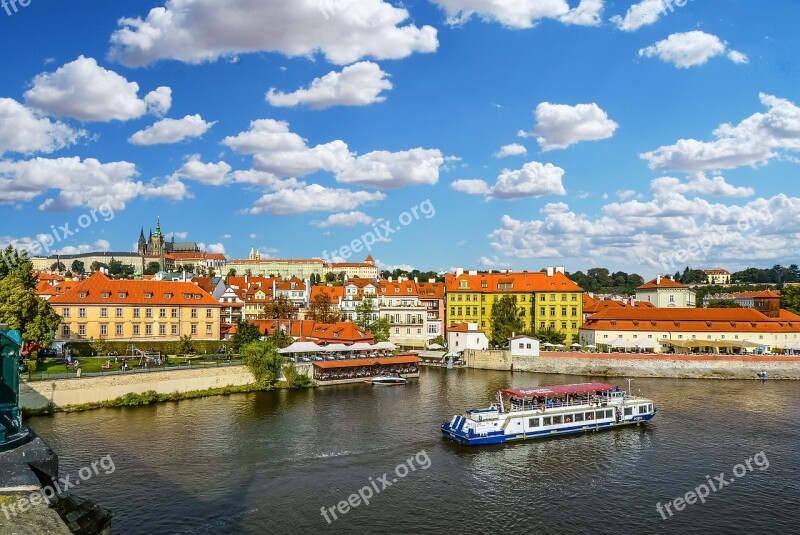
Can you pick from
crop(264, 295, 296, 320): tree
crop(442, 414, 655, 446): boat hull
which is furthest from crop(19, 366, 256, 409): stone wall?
crop(264, 295, 296, 320): tree

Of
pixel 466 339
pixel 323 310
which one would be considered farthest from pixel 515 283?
pixel 323 310

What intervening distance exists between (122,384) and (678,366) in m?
56.2

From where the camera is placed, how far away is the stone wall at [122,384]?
43.8 metres

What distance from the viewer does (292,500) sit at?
28.2 m

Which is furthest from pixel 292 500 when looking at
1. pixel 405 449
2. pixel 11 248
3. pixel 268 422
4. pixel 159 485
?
pixel 11 248

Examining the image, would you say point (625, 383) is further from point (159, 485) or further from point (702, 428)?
point (159, 485)

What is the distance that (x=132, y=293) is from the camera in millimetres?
68312

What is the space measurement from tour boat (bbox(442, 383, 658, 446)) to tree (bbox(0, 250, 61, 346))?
36775mm

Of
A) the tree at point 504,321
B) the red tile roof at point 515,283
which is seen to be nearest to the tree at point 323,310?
the red tile roof at point 515,283

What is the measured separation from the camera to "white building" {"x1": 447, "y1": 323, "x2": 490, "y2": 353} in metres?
76.4

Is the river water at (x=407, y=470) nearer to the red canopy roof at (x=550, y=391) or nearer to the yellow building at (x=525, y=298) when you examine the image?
the red canopy roof at (x=550, y=391)

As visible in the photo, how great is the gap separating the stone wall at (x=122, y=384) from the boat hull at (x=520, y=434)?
23807 mm

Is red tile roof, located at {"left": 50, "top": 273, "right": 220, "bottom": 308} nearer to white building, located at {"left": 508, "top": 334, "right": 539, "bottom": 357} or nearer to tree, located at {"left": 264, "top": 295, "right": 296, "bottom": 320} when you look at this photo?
tree, located at {"left": 264, "top": 295, "right": 296, "bottom": 320}

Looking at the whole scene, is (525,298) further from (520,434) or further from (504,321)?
(520,434)
